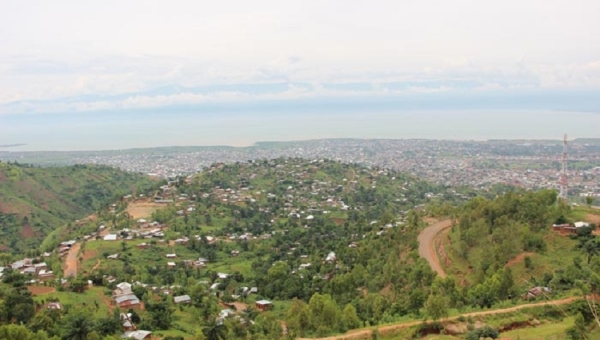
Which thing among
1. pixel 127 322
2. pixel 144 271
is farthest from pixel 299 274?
pixel 127 322

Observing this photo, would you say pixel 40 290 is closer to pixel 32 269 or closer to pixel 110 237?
pixel 32 269

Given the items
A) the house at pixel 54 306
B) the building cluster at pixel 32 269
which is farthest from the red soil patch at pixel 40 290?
the house at pixel 54 306

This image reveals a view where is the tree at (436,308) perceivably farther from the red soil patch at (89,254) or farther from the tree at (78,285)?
the red soil patch at (89,254)

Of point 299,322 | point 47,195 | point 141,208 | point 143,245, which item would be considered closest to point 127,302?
point 299,322

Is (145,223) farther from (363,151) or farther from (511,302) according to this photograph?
(363,151)

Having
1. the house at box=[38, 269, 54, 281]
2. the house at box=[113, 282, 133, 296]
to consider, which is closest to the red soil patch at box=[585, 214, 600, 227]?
the house at box=[113, 282, 133, 296]

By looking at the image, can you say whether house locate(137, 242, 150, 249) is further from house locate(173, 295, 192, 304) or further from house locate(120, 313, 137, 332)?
house locate(120, 313, 137, 332)
